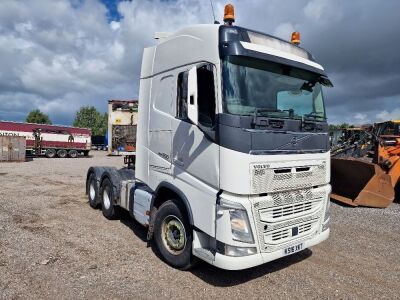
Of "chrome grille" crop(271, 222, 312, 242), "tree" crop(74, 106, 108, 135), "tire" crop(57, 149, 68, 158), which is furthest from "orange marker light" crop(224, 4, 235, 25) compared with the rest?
"tree" crop(74, 106, 108, 135)

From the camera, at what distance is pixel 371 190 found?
9109 millimetres

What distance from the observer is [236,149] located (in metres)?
3.88

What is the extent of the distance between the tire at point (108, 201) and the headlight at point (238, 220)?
4.03m

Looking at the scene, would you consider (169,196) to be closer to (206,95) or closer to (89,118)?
(206,95)

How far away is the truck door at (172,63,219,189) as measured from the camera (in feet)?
13.2

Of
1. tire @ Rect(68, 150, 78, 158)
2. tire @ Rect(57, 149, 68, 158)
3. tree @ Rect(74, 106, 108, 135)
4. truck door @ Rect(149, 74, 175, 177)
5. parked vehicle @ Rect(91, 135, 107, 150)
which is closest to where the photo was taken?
truck door @ Rect(149, 74, 175, 177)

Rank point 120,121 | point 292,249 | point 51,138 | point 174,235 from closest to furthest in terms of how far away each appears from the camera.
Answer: point 292,249
point 174,235
point 120,121
point 51,138

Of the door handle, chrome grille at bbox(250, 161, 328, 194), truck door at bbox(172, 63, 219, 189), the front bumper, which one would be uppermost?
truck door at bbox(172, 63, 219, 189)

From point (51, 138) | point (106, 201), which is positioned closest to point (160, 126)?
point (106, 201)

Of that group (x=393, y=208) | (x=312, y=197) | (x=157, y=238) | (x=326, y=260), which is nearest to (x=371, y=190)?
(x=393, y=208)

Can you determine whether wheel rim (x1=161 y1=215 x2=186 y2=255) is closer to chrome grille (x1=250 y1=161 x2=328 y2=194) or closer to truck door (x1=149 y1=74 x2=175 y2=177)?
truck door (x1=149 y1=74 x2=175 y2=177)

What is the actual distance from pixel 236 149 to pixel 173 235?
194 cm

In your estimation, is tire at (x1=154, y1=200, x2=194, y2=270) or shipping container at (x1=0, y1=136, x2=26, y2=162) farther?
shipping container at (x1=0, y1=136, x2=26, y2=162)

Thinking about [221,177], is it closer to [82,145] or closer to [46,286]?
[46,286]
